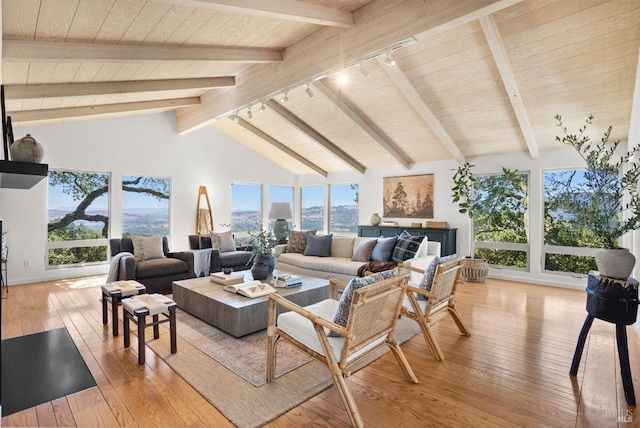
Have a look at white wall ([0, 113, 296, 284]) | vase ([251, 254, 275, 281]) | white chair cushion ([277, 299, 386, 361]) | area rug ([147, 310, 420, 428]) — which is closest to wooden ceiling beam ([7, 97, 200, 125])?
white wall ([0, 113, 296, 284])

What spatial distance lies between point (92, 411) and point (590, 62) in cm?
547

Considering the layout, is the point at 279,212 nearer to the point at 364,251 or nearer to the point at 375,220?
the point at 375,220

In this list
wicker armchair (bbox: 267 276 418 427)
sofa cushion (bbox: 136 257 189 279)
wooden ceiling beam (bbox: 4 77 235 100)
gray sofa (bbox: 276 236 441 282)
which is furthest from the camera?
gray sofa (bbox: 276 236 441 282)

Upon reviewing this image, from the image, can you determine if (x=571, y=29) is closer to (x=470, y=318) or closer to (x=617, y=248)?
(x=617, y=248)

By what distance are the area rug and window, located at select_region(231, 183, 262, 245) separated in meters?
4.78

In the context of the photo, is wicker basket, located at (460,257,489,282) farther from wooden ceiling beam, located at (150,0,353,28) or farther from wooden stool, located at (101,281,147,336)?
wooden stool, located at (101,281,147,336)

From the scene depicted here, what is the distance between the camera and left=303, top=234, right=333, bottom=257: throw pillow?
5738mm

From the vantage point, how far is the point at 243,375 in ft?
8.14

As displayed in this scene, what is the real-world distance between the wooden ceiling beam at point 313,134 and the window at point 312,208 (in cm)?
153

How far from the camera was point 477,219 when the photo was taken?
20.9ft

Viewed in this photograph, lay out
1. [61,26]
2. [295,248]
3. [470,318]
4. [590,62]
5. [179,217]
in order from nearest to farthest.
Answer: [61,26], [590,62], [470,318], [295,248], [179,217]

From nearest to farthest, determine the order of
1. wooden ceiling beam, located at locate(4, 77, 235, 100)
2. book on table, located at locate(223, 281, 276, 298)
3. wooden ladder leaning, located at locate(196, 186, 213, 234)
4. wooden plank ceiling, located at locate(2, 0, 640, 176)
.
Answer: wooden plank ceiling, located at locate(2, 0, 640, 176) < book on table, located at locate(223, 281, 276, 298) < wooden ceiling beam, located at locate(4, 77, 235, 100) < wooden ladder leaning, located at locate(196, 186, 213, 234)

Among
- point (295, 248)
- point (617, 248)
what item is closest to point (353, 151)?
point (295, 248)

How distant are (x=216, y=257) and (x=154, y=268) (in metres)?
1.05
